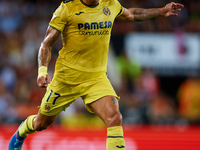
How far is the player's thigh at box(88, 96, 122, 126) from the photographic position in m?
4.84

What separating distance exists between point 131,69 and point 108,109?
21.4ft

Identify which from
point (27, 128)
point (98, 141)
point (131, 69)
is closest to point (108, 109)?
point (27, 128)

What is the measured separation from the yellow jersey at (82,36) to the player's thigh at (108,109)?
396mm

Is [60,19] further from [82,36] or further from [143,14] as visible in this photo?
[143,14]

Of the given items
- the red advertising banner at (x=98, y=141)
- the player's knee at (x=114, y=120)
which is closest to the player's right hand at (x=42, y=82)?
the player's knee at (x=114, y=120)

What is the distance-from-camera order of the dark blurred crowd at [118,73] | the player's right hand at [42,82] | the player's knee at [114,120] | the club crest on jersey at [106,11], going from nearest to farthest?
the player's right hand at [42,82]
the player's knee at [114,120]
the club crest on jersey at [106,11]
the dark blurred crowd at [118,73]

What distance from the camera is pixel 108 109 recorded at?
4.92 meters

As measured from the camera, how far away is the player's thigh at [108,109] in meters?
4.84

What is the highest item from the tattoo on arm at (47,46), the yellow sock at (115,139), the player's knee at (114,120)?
the tattoo on arm at (47,46)

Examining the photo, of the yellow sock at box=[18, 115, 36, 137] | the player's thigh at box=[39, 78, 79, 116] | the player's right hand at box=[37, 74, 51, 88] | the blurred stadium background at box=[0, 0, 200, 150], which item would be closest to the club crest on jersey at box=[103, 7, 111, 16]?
the player's thigh at box=[39, 78, 79, 116]

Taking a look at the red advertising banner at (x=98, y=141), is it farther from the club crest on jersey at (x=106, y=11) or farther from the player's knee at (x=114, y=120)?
the club crest on jersey at (x=106, y=11)

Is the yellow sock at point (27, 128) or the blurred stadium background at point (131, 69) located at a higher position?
the yellow sock at point (27, 128)

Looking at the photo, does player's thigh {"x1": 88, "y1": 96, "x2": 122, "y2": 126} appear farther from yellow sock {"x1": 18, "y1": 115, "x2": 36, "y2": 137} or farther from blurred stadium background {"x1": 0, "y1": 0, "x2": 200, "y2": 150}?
blurred stadium background {"x1": 0, "y1": 0, "x2": 200, "y2": 150}

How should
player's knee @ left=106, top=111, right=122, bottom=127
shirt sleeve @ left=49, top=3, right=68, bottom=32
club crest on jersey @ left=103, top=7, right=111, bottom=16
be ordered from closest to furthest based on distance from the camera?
player's knee @ left=106, top=111, right=122, bottom=127, shirt sleeve @ left=49, top=3, right=68, bottom=32, club crest on jersey @ left=103, top=7, right=111, bottom=16
